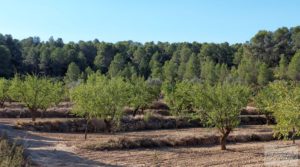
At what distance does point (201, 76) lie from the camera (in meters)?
106

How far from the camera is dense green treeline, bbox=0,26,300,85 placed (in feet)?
309

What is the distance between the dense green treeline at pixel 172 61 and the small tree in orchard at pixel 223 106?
177 feet

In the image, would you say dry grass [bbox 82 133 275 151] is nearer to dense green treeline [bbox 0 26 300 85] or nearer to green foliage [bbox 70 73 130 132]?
green foliage [bbox 70 73 130 132]

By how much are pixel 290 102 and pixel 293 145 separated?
1649 centimetres

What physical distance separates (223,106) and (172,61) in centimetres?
8568

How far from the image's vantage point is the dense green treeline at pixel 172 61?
94.3 meters

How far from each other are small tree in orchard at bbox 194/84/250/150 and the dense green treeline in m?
53.8

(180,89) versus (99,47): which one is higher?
(99,47)

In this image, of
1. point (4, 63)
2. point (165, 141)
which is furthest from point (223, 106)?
point (4, 63)

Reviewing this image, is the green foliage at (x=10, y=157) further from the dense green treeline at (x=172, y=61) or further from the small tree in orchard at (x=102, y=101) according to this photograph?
the dense green treeline at (x=172, y=61)

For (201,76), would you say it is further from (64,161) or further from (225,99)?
(64,161)

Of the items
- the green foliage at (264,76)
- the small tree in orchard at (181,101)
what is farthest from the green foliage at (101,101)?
the green foliage at (264,76)

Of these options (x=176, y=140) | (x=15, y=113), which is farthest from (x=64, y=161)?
(x=15, y=113)

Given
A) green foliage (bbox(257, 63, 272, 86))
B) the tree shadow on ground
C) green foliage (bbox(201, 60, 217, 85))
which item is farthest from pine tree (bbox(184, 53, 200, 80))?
the tree shadow on ground
